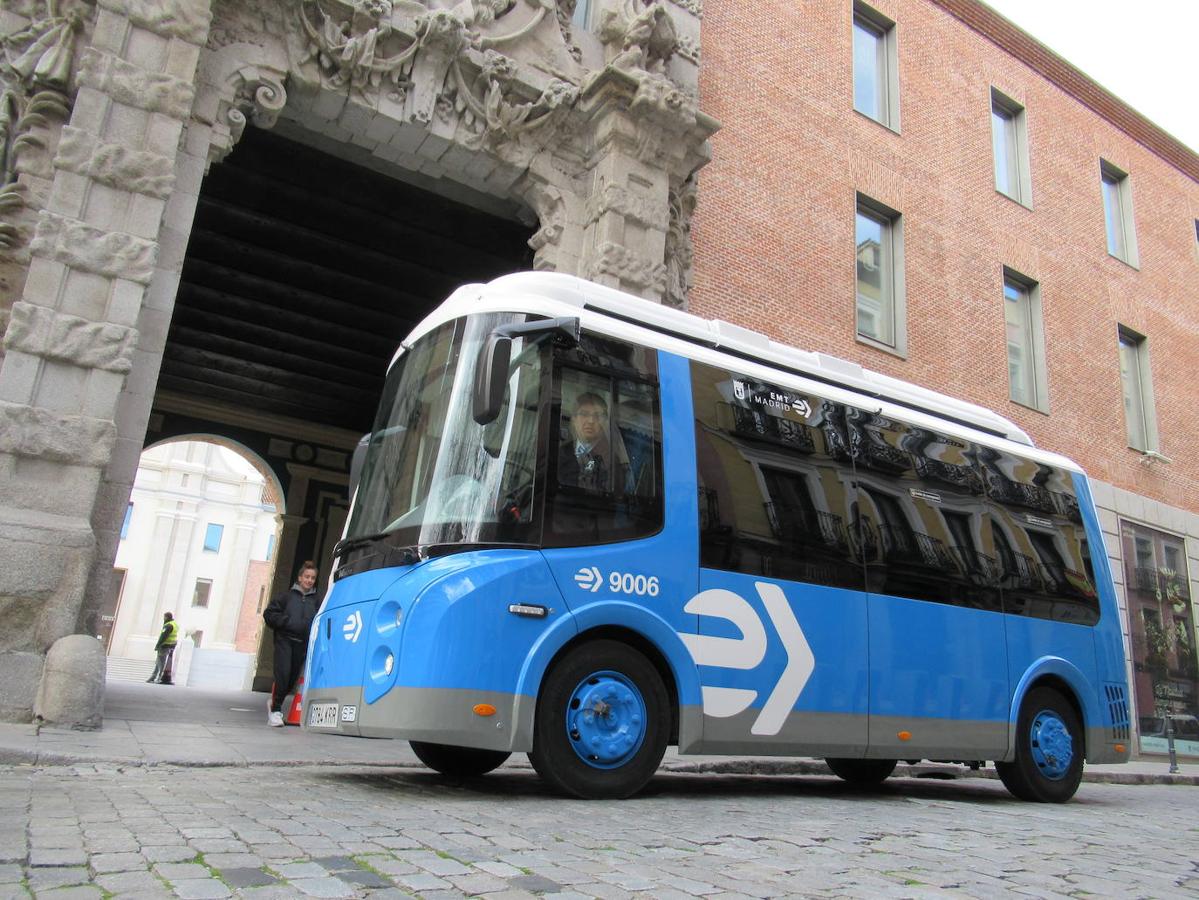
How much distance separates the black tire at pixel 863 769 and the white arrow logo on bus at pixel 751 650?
8.58 ft

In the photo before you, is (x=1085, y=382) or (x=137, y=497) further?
(x=137, y=497)

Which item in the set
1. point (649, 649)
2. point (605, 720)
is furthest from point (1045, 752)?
point (605, 720)

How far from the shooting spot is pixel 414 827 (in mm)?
4020

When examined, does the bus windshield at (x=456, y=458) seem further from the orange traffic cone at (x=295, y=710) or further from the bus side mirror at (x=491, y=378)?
the orange traffic cone at (x=295, y=710)

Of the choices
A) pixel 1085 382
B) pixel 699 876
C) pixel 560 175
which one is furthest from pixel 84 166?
pixel 1085 382

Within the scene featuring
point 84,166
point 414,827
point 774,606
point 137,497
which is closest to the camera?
point 414,827

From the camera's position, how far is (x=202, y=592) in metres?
49.8

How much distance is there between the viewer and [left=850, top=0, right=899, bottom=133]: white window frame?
17.3 meters

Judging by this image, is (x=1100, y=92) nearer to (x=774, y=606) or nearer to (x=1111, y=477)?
(x=1111, y=477)

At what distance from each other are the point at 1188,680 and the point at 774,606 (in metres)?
16.2

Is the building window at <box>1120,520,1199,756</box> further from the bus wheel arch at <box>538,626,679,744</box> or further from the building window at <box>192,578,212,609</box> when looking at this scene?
the building window at <box>192,578,212,609</box>

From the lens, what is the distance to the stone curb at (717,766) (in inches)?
221

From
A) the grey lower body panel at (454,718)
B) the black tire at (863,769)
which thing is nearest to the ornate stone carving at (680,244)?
the black tire at (863,769)

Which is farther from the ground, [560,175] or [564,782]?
[560,175]
